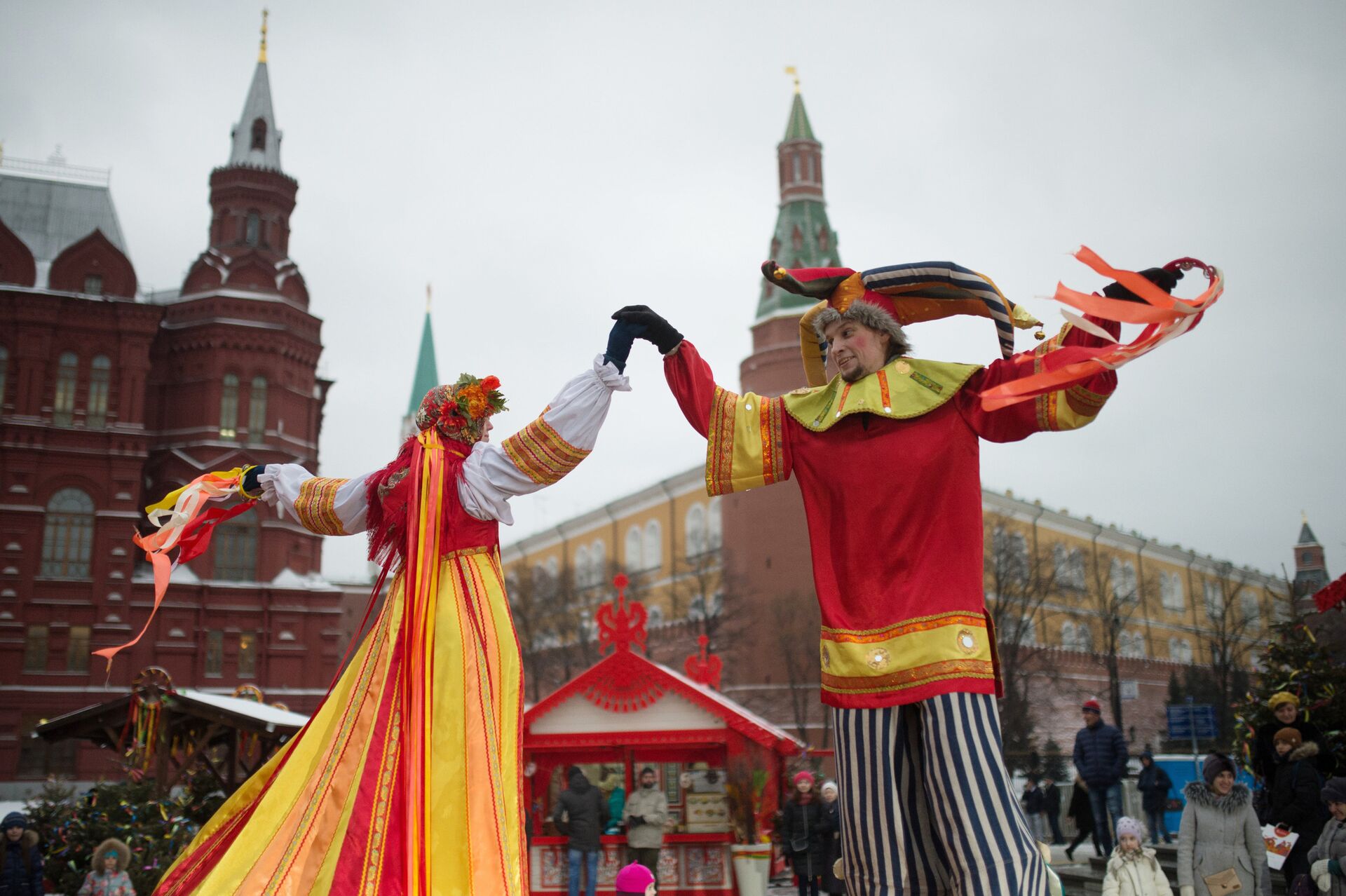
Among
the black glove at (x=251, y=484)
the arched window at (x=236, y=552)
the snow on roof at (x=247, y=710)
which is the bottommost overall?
the snow on roof at (x=247, y=710)

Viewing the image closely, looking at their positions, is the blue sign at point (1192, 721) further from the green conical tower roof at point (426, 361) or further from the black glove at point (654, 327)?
the green conical tower roof at point (426, 361)

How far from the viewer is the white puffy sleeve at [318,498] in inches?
209

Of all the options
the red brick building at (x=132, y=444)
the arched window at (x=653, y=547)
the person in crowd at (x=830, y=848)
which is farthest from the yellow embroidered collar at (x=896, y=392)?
the arched window at (x=653, y=547)

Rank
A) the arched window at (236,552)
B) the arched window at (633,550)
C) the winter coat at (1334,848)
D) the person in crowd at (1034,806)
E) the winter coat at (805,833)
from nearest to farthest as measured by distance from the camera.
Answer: the winter coat at (1334,848)
the winter coat at (805,833)
the person in crowd at (1034,806)
the arched window at (236,552)
the arched window at (633,550)

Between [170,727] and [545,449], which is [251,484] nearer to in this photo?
[545,449]

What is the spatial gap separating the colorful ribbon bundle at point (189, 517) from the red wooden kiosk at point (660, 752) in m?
7.58

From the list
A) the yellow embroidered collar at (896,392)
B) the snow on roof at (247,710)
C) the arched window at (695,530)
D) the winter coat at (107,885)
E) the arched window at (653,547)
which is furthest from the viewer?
the arched window at (653,547)

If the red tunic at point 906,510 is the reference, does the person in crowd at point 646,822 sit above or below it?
below

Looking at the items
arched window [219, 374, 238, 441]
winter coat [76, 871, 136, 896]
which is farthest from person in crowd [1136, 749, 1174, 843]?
arched window [219, 374, 238, 441]

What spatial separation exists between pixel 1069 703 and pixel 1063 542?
7.21m

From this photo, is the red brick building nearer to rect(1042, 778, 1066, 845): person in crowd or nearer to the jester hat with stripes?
rect(1042, 778, 1066, 845): person in crowd

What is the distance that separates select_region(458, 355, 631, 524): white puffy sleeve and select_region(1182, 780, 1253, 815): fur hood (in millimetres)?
4660

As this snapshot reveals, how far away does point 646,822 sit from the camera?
1149 centimetres

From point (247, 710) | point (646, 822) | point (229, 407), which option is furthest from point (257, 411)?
point (646, 822)
